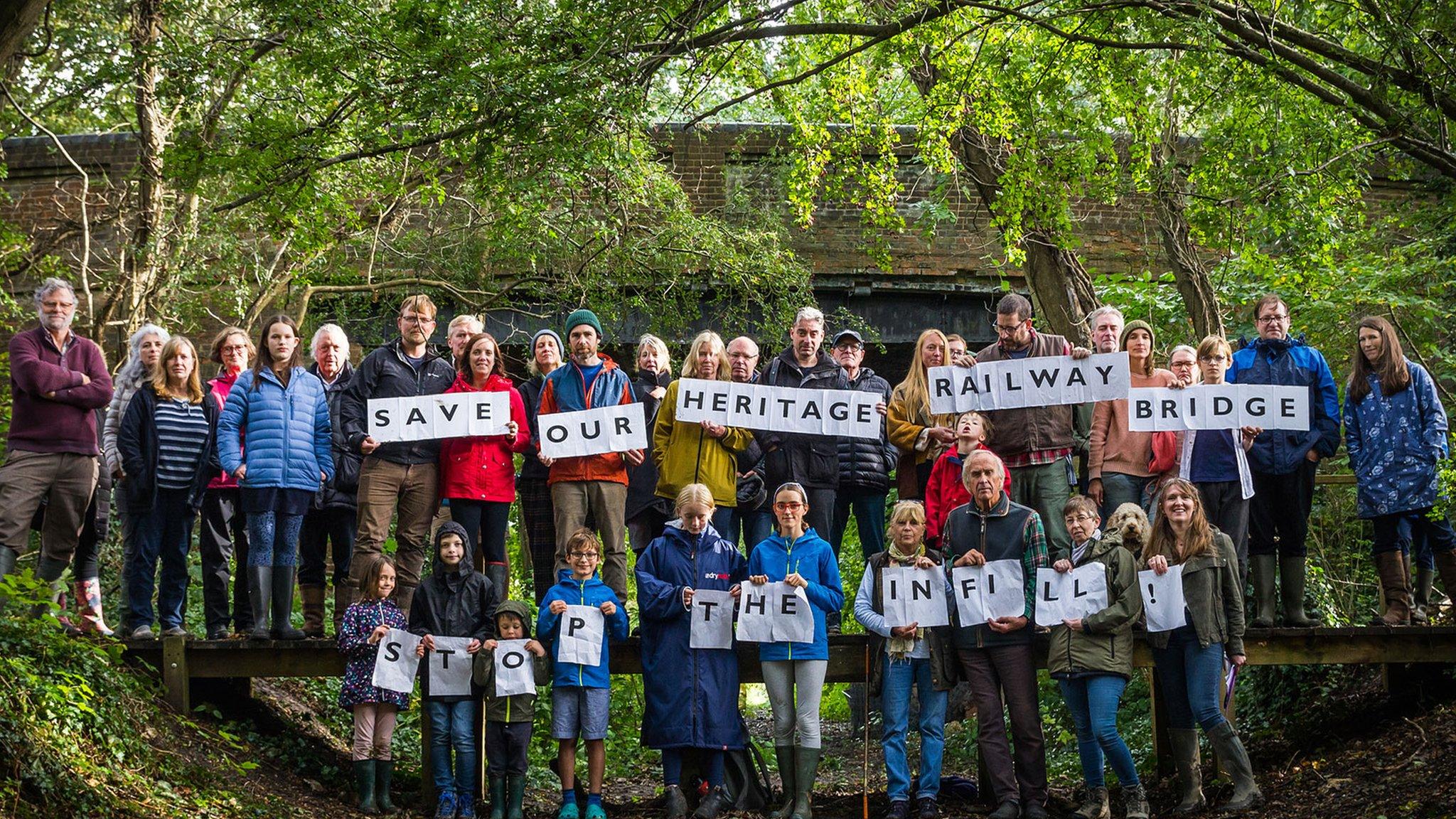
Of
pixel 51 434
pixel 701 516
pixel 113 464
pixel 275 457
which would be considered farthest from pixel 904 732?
pixel 51 434

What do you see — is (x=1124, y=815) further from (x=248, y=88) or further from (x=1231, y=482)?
(x=248, y=88)

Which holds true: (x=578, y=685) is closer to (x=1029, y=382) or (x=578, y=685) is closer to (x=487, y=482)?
(x=487, y=482)

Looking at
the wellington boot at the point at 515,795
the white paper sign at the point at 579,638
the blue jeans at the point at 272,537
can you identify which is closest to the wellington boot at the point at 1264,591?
the white paper sign at the point at 579,638

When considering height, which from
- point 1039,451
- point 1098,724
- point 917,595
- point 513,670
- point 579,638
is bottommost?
point 1098,724

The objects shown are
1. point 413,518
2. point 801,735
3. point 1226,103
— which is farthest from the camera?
point 1226,103

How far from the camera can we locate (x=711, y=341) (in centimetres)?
917

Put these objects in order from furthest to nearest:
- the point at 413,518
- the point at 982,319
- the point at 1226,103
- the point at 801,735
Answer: the point at 982,319
the point at 1226,103
the point at 413,518
the point at 801,735

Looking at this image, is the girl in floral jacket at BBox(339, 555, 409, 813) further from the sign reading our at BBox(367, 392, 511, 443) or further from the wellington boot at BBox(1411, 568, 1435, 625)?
the wellington boot at BBox(1411, 568, 1435, 625)

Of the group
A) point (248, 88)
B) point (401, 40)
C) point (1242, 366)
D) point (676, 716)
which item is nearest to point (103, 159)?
point (248, 88)

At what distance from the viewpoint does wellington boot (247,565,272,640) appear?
8.85 meters

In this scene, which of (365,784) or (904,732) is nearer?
(904,732)

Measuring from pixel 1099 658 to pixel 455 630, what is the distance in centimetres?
384

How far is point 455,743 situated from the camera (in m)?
8.66

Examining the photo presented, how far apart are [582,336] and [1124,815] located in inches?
180
